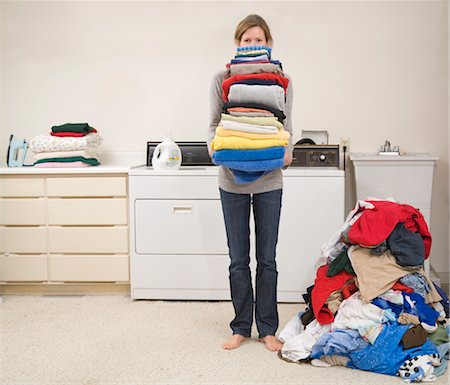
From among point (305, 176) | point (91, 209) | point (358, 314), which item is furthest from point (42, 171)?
point (358, 314)

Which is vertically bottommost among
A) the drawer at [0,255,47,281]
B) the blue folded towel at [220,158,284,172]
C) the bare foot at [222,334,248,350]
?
the bare foot at [222,334,248,350]

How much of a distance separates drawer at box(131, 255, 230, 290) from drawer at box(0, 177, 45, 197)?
0.73 m

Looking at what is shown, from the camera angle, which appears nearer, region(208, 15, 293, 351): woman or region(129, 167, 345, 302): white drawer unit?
region(208, 15, 293, 351): woman

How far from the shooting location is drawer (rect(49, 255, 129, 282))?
3.58 meters

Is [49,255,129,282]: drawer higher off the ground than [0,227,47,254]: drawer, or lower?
lower

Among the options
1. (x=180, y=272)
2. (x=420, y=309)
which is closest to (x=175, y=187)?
(x=180, y=272)

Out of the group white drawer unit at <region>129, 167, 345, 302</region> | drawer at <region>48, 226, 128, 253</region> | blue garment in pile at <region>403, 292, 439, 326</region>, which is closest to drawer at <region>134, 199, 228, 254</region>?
white drawer unit at <region>129, 167, 345, 302</region>

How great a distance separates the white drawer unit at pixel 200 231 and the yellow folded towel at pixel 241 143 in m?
0.98

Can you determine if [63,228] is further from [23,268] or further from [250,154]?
[250,154]

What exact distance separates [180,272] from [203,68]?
1.41 meters

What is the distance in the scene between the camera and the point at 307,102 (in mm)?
3963

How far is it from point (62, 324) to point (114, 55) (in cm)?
190

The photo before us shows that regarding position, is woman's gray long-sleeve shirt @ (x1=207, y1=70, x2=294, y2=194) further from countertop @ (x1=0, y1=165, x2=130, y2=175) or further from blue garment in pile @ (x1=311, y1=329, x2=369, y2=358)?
countertop @ (x1=0, y1=165, x2=130, y2=175)

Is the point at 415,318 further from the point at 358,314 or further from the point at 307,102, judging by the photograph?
the point at 307,102
